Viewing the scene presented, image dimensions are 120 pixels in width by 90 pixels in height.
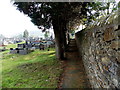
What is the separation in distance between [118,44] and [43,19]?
5.75 metres

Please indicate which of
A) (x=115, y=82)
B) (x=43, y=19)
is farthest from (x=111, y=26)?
(x=43, y=19)

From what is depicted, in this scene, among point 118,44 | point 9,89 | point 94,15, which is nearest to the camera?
point 118,44

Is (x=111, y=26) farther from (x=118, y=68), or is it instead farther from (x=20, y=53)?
(x=20, y=53)

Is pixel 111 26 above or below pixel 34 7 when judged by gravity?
below

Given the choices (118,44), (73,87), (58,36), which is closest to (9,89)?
(73,87)

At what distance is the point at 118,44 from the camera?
4.58 feet

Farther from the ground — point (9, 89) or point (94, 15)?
point (94, 15)

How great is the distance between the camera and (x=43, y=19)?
650 centimetres

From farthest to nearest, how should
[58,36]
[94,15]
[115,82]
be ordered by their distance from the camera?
[94,15]
[58,36]
[115,82]

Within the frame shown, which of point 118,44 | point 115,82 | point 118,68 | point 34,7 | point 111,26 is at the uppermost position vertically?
point 34,7

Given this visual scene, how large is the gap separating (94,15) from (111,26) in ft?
28.8

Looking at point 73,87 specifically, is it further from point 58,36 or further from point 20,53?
point 20,53

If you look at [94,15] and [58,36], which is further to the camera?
[94,15]

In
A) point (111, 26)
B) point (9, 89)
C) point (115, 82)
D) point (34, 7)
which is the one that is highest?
point (34, 7)
